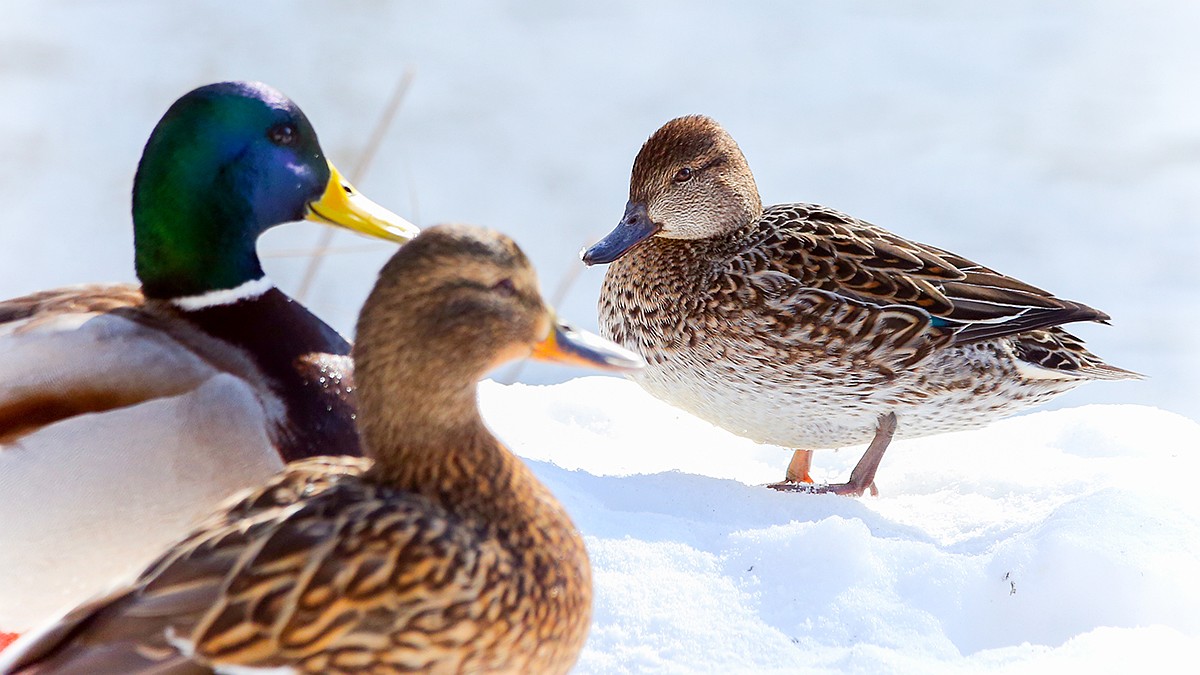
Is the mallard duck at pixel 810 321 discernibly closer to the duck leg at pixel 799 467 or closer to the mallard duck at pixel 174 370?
the duck leg at pixel 799 467

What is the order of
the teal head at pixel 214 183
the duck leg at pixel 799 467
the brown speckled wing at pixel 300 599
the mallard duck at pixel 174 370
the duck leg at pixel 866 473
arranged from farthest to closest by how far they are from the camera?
the duck leg at pixel 799 467 < the duck leg at pixel 866 473 < the teal head at pixel 214 183 < the mallard duck at pixel 174 370 < the brown speckled wing at pixel 300 599

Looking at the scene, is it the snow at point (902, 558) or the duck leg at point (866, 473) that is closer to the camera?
the snow at point (902, 558)

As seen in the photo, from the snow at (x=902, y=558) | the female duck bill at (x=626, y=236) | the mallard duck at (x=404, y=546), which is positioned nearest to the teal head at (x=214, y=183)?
the mallard duck at (x=404, y=546)

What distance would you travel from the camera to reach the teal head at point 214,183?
3.17 metres

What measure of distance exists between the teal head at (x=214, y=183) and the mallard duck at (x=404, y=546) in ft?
2.67

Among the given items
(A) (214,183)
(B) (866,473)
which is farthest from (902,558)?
(A) (214,183)

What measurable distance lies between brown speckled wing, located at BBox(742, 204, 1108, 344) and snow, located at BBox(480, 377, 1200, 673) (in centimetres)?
48

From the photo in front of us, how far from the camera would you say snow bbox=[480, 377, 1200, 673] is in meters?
3.22

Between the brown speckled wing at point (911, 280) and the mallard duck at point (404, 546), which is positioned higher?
the brown speckled wing at point (911, 280)

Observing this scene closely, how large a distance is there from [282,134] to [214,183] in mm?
182

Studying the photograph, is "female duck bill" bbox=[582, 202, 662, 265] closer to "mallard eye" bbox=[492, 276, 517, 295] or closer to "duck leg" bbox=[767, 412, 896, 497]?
"duck leg" bbox=[767, 412, 896, 497]

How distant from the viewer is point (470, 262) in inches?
93.6

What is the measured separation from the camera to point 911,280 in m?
4.45

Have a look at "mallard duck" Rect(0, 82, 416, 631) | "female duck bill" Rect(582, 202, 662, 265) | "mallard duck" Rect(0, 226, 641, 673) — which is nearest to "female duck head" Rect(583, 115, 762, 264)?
"female duck bill" Rect(582, 202, 662, 265)
